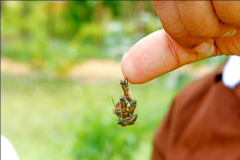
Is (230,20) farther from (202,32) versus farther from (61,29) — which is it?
(61,29)

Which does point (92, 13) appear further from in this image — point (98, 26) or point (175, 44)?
point (175, 44)

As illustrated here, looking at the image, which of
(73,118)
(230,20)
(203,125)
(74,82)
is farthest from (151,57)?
(74,82)

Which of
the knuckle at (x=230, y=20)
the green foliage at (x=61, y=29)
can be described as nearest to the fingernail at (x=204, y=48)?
the knuckle at (x=230, y=20)

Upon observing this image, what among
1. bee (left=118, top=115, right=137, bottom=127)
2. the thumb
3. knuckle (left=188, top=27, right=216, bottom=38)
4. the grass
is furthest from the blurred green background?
knuckle (left=188, top=27, right=216, bottom=38)

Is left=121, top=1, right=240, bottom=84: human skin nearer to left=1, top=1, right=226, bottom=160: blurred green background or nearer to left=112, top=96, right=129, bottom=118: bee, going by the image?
left=112, top=96, right=129, bottom=118: bee

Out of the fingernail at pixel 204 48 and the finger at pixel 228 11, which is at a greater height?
the fingernail at pixel 204 48

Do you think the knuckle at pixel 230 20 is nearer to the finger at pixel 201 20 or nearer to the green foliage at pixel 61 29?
the finger at pixel 201 20

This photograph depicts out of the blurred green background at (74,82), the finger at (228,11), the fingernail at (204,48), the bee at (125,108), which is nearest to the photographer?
the finger at (228,11)
